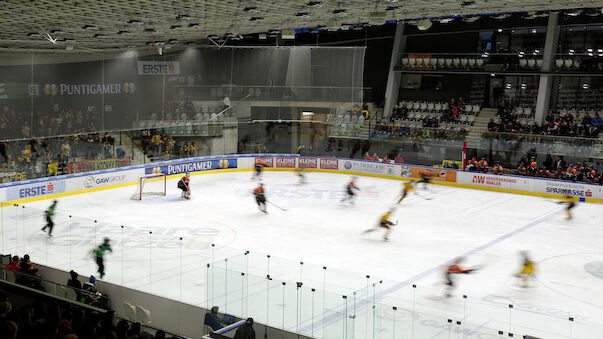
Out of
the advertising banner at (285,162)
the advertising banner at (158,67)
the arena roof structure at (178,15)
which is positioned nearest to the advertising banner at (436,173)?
the advertising banner at (285,162)

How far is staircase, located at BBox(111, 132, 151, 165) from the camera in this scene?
26.8 meters

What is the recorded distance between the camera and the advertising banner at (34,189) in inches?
858

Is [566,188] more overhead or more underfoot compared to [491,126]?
more underfoot

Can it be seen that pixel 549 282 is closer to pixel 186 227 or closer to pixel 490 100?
pixel 186 227

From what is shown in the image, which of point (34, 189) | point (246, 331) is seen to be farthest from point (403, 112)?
point (246, 331)

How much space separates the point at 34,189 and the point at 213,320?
48.6 feet

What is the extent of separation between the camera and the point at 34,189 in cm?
2259

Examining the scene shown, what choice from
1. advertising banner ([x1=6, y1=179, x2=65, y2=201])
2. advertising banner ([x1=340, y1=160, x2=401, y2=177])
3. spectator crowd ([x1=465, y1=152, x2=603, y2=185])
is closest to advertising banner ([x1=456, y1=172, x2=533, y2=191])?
spectator crowd ([x1=465, y1=152, x2=603, y2=185])

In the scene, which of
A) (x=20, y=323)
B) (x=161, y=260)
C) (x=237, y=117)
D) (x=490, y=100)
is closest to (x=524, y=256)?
(x=161, y=260)

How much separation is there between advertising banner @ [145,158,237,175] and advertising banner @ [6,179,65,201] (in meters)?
4.59

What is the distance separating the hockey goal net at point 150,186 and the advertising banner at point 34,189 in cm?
269

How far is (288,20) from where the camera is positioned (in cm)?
2469

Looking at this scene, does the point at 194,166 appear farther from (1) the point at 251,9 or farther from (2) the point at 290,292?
(2) the point at 290,292

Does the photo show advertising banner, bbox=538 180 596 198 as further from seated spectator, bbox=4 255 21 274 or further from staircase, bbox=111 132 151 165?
seated spectator, bbox=4 255 21 274
